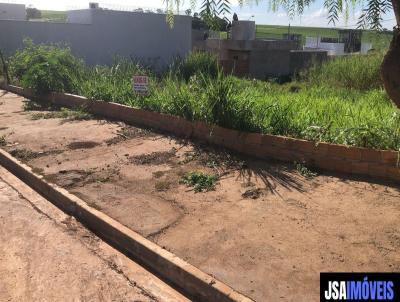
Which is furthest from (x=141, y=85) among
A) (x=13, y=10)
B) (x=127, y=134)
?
(x=13, y=10)

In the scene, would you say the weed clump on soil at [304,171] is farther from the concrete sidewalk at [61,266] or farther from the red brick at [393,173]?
the concrete sidewalk at [61,266]

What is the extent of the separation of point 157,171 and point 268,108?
1982mm

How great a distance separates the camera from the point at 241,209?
4.54 meters

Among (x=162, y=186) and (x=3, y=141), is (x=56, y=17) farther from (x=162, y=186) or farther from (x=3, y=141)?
(x=162, y=186)

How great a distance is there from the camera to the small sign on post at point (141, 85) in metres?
8.65

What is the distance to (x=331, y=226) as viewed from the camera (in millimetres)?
4051

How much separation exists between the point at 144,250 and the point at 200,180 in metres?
1.58

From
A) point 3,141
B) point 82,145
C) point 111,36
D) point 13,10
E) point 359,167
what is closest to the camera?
point 359,167

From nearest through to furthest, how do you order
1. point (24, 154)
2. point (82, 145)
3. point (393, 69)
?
point (393, 69) → point (24, 154) → point (82, 145)

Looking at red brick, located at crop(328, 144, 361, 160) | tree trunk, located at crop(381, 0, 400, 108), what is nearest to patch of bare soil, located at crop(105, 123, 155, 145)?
red brick, located at crop(328, 144, 361, 160)

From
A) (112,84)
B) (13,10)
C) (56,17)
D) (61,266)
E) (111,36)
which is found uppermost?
(13,10)

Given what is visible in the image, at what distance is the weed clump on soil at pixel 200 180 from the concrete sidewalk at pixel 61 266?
1370 mm

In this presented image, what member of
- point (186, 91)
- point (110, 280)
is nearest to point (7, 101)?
point (186, 91)

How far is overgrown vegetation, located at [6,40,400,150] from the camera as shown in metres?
5.57
